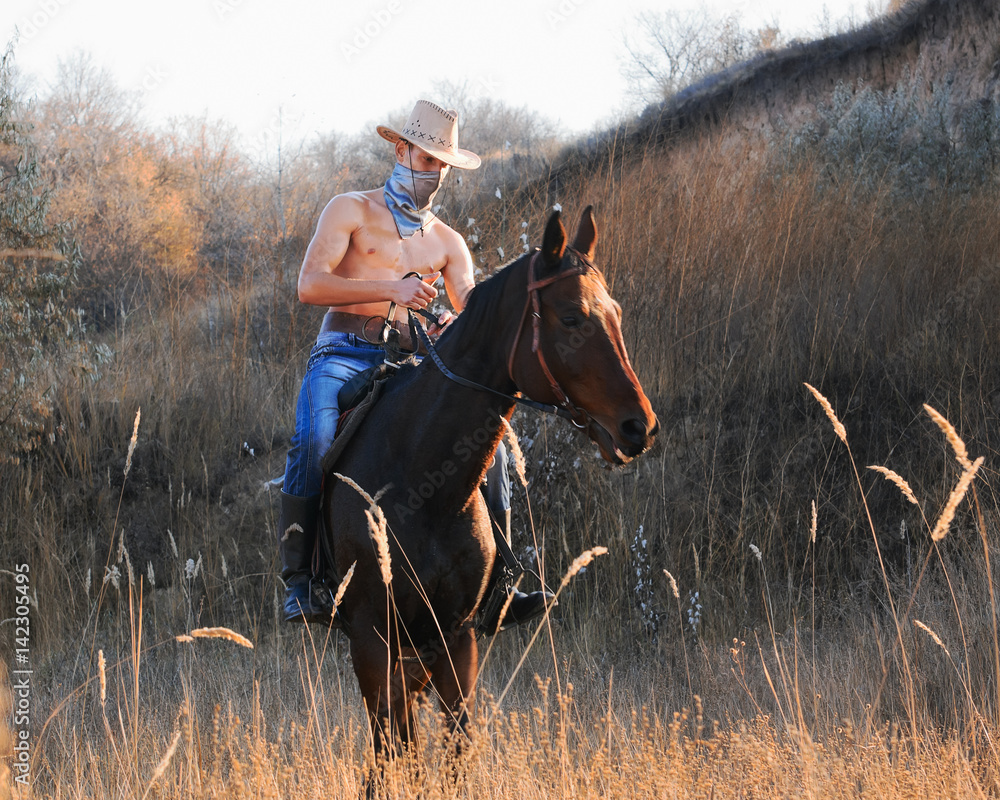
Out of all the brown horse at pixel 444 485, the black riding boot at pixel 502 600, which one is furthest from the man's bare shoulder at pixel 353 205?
the black riding boot at pixel 502 600

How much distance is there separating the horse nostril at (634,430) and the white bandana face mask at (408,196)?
180 cm

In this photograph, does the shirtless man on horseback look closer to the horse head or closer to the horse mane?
the horse mane

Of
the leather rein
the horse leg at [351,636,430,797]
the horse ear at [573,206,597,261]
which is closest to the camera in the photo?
the leather rein

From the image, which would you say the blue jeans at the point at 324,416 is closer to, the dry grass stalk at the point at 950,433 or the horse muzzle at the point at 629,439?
the horse muzzle at the point at 629,439

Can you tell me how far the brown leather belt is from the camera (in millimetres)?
3877

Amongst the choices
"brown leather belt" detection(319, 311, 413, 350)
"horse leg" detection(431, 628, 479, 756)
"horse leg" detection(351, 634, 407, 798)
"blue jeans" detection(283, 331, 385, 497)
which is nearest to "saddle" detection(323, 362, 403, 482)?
"blue jeans" detection(283, 331, 385, 497)

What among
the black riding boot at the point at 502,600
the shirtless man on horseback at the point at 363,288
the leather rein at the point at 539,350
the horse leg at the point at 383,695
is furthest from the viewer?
the shirtless man on horseback at the point at 363,288

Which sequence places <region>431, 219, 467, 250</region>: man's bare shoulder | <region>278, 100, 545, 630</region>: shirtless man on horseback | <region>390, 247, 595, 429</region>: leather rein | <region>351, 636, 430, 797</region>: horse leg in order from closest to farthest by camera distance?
<region>390, 247, 595, 429</region>: leather rein, <region>351, 636, 430, 797</region>: horse leg, <region>278, 100, 545, 630</region>: shirtless man on horseback, <region>431, 219, 467, 250</region>: man's bare shoulder

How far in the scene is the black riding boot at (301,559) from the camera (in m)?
3.45

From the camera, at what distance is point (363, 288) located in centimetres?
354

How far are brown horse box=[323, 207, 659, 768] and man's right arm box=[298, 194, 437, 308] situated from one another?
0.26m

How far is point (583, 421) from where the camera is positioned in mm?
2826

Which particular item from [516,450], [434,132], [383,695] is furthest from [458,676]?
[434,132]

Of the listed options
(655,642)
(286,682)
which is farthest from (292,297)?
(655,642)
